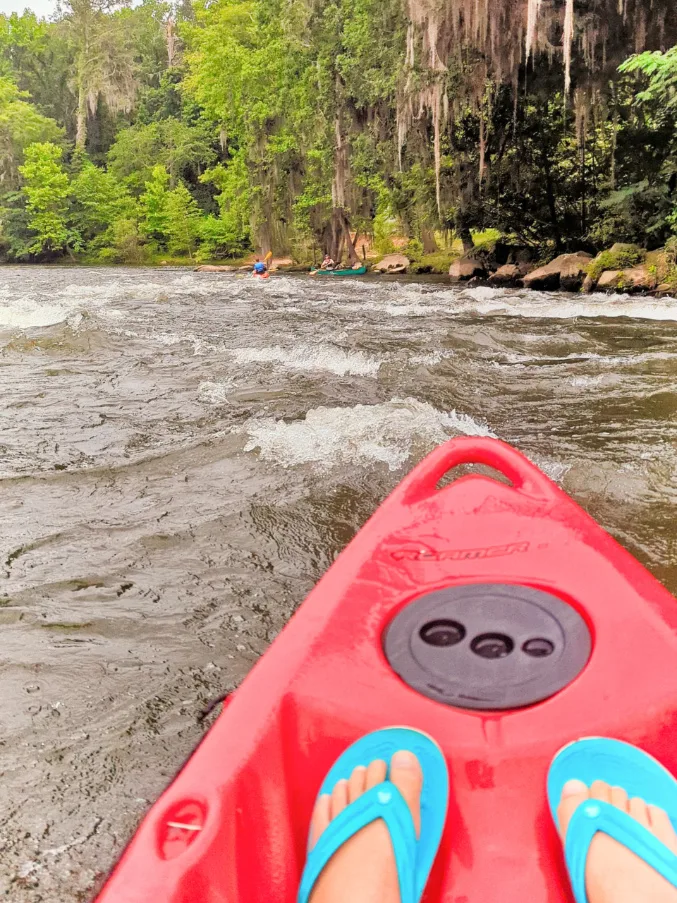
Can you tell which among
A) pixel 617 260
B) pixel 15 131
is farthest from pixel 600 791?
pixel 15 131

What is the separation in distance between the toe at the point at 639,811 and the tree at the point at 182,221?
31543mm

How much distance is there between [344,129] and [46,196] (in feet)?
58.5

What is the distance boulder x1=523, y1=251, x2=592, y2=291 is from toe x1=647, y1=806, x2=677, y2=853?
40.8ft

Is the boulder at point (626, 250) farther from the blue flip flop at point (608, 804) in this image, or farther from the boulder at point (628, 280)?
the blue flip flop at point (608, 804)

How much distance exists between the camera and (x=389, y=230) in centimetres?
2367

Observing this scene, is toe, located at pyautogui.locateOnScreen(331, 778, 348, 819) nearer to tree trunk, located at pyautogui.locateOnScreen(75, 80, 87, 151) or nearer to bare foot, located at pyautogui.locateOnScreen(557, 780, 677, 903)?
bare foot, located at pyautogui.locateOnScreen(557, 780, 677, 903)

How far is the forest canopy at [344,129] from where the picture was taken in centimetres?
1213

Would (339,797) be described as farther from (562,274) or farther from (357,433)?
(562,274)

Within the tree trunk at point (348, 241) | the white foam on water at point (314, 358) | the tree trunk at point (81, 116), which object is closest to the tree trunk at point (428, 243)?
the tree trunk at point (348, 241)

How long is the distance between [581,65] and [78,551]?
12.6 meters

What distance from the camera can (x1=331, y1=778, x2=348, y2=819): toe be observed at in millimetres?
1238

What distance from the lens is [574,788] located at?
4.01 feet

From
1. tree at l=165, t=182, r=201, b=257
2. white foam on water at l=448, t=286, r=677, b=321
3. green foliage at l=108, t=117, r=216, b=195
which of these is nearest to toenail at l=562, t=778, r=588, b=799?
white foam on water at l=448, t=286, r=677, b=321

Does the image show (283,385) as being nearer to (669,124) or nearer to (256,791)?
(256,791)
